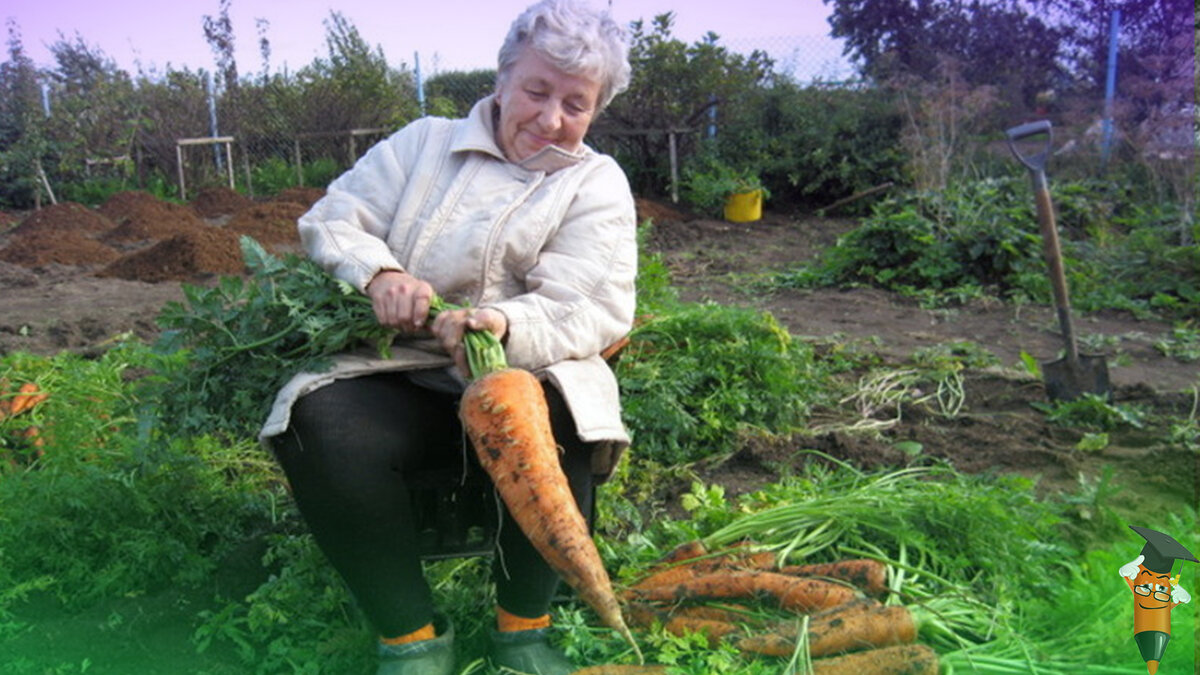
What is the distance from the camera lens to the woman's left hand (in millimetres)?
1910

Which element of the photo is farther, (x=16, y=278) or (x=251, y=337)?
(x=16, y=278)

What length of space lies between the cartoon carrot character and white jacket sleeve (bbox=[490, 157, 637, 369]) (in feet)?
3.86

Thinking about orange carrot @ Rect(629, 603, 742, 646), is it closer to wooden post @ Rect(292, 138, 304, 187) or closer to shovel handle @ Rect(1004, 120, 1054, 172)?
shovel handle @ Rect(1004, 120, 1054, 172)

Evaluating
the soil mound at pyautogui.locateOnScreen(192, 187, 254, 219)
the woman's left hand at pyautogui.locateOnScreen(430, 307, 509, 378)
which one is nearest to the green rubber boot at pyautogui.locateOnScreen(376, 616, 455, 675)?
the woman's left hand at pyautogui.locateOnScreen(430, 307, 509, 378)

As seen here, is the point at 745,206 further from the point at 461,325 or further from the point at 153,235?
the point at 461,325

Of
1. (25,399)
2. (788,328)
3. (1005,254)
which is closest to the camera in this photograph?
(25,399)

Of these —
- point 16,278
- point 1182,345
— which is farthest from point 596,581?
point 16,278

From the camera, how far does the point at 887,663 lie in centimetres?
180

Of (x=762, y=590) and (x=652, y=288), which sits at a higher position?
(x=652, y=288)

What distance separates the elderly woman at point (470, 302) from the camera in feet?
6.09

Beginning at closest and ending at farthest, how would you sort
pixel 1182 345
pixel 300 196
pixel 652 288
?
pixel 652 288
pixel 1182 345
pixel 300 196

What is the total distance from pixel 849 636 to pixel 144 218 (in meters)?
10.1

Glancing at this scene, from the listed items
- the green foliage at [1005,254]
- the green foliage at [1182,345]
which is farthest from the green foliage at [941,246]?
the green foliage at [1182,345]

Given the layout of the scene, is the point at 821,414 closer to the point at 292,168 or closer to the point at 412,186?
the point at 412,186
